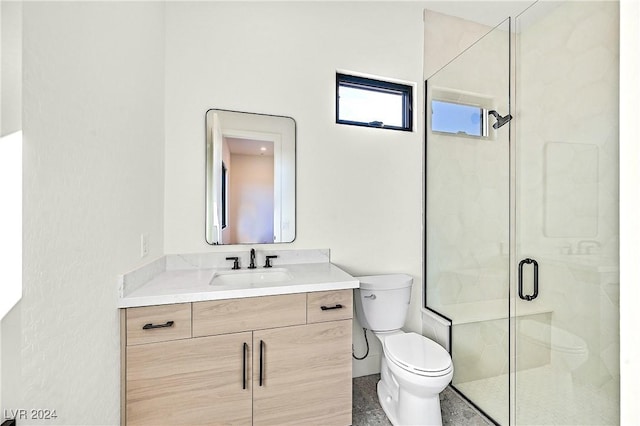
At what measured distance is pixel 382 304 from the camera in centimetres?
197

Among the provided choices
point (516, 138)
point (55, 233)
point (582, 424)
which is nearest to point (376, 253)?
point (516, 138)

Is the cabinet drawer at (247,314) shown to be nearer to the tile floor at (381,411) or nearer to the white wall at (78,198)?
the white wall at (78,198)

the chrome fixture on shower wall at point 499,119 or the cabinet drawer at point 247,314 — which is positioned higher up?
the chrome fixture on shower wall at point 499,119

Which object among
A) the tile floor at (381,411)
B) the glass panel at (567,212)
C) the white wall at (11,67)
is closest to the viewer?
the white wall at (11,67)

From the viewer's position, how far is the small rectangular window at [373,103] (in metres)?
2.25

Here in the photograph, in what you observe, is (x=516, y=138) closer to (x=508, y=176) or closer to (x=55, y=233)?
(x=508, y=176)

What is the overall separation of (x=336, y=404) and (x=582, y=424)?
44.6 inches

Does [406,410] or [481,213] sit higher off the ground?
[481,213]

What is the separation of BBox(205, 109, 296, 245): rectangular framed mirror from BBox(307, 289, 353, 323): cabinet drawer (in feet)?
1.98

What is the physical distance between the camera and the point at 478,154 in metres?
2.01

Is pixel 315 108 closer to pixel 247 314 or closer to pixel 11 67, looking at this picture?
pixel 247 314

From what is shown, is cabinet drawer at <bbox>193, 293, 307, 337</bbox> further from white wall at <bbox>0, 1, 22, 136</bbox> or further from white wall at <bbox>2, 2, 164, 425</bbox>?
white wall at <bbox>0, 1, 22, 136</bbox>
